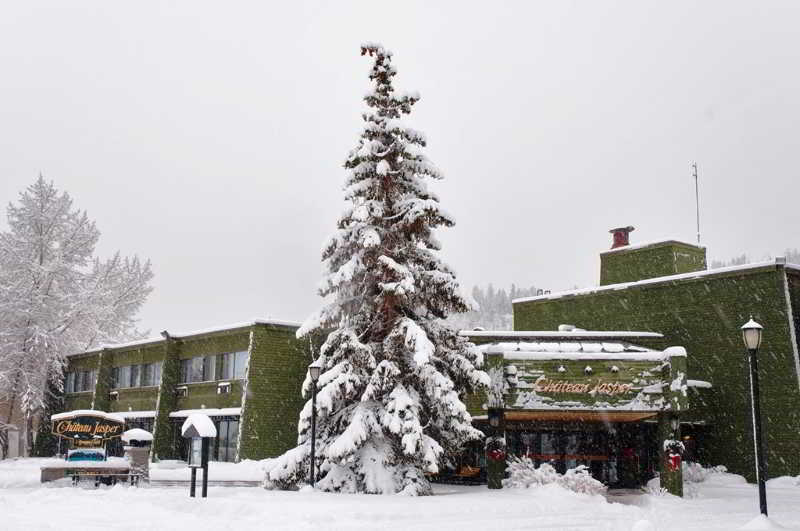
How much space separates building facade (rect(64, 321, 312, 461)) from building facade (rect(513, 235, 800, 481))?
14141 mm

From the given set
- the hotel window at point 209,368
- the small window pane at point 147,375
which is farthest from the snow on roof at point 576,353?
the small window pane at point 147,375

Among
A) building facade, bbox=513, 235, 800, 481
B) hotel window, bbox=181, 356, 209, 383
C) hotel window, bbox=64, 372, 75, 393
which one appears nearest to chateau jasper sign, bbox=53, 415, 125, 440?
hotel window, bbox=181, 356, 209, 383

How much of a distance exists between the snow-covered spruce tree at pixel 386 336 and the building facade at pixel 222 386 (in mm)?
9770

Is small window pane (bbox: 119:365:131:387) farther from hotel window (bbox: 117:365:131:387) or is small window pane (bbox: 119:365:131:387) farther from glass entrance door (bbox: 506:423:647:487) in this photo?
glass entrance door (bbox: 506:423:647:487)

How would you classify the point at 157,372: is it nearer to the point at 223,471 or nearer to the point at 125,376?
the point at 125,376

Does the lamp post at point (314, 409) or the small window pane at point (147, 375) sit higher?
the small window pane at point (147, 375)

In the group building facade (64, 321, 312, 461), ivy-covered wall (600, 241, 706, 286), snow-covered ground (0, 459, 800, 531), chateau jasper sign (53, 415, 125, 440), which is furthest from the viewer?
ivy-covered wall (600, 241, 706, 286)

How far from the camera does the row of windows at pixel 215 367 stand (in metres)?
36.0

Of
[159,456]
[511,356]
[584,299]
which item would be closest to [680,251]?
[584,299]

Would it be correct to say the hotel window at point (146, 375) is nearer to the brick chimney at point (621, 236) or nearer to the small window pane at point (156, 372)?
the small window pane at point (156, 372)

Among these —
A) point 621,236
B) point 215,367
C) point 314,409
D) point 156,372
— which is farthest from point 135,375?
point 621,236

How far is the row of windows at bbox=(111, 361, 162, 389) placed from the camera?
42531mm

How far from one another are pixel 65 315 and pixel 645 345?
111 ft

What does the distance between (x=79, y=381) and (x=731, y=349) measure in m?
36.7
